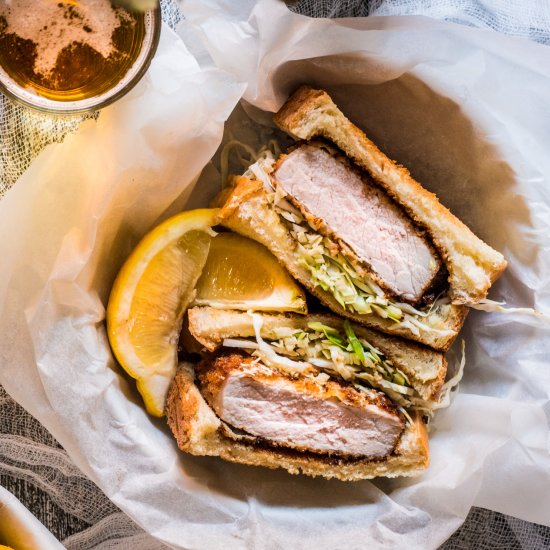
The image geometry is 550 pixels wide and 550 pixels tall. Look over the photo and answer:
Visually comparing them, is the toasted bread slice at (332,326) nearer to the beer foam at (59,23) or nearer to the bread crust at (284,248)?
the bread crust at (284,248)

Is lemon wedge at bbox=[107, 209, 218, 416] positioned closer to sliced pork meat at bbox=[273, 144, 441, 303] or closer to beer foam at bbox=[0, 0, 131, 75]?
sliced pork meat at bbox=[273, 144, 441, 303]

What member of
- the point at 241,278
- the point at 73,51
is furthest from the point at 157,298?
the point at 73,51

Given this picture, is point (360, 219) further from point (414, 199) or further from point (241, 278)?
point (241, 278)

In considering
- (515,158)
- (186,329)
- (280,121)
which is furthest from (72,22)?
(515,158)

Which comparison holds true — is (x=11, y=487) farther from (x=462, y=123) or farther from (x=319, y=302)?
(x=462, y=123)

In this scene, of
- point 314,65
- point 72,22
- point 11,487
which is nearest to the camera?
point 72,22

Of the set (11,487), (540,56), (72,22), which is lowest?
(11,487)

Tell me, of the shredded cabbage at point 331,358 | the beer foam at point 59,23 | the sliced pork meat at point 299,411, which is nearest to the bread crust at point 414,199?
the shredded cabbage at point 331,358

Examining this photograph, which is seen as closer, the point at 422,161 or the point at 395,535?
the point at 395,535

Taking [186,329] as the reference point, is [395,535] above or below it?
below
